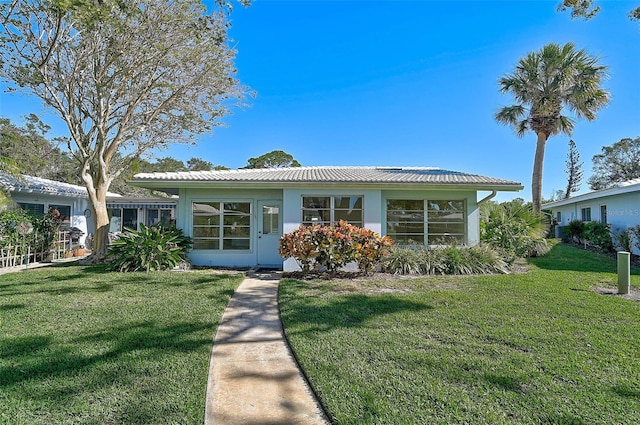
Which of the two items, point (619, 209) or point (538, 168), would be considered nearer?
point (619, 209)

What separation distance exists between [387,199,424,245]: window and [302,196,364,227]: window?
1307 mm

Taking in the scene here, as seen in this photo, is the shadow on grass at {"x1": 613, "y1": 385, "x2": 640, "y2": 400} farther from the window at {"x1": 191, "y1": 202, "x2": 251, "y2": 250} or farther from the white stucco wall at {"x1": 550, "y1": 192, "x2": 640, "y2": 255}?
the white stucco wall at {"x1": 550, "y1": 192, "x2": 640, "y2": 255}

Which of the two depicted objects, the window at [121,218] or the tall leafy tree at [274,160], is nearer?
the window at [121,218]

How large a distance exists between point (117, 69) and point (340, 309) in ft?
38.2

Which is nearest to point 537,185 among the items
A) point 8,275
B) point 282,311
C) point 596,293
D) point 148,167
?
point 596,293

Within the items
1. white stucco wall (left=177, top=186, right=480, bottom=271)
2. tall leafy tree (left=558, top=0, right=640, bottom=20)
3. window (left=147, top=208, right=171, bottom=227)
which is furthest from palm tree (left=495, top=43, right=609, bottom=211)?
window (left=147, top=208, right=171, bottom=227)

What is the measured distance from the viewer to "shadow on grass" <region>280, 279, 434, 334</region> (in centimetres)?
535

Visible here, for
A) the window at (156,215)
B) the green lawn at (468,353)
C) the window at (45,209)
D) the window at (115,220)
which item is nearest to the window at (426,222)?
the green lawn at (468,353)

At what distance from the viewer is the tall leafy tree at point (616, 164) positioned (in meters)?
36.2

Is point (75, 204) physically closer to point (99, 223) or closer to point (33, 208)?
point (33, 208)

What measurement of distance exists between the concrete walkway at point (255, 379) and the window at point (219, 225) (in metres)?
5.87

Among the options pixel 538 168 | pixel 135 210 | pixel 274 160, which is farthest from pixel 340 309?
pixel 274 160

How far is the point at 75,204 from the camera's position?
1667cm

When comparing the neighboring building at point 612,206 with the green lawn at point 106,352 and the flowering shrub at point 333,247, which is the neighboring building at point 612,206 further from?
A: the green lawn at point 106,352
